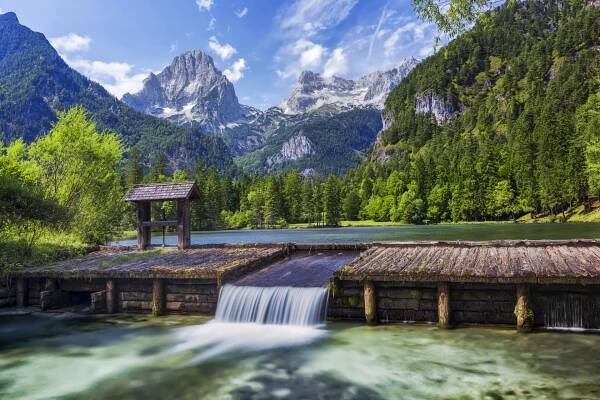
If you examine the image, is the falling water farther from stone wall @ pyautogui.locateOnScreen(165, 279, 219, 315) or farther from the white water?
stone wall @ pyautogui.locateOnScreen(165, 279, 219, 315)


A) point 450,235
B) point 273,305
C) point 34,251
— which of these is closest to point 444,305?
point 273,305

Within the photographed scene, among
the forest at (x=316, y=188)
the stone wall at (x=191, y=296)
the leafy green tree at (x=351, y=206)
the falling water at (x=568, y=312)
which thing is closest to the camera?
the falling water at (x=568, y=312)

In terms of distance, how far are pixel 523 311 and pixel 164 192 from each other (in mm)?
19735

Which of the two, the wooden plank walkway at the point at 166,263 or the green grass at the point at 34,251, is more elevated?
the green grass at the point at 34,251

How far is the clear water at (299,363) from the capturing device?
10125 millimetres

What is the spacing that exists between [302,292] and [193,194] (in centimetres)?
1204

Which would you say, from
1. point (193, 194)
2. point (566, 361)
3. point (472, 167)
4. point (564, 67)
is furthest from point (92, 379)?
point (564, 67)

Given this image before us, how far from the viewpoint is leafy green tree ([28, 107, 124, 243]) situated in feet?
108

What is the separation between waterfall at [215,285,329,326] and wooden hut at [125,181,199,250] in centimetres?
928

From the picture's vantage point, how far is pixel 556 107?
534ft

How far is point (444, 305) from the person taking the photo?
14.4 meters

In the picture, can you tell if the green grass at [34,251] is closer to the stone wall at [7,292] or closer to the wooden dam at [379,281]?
the stone wall at [7,292]

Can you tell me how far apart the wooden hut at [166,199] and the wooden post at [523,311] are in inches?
705

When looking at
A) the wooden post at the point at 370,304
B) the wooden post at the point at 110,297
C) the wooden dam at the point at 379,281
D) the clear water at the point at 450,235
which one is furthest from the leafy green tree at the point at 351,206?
the wooden post at the point at 370,304
